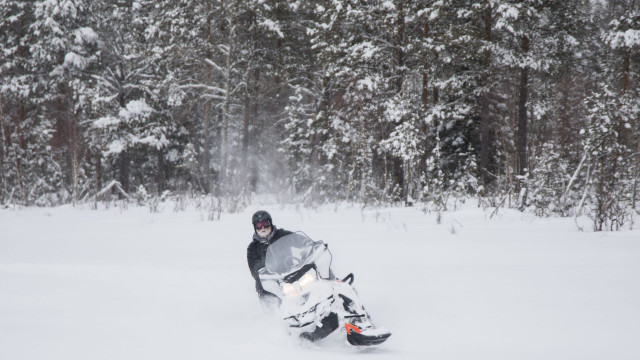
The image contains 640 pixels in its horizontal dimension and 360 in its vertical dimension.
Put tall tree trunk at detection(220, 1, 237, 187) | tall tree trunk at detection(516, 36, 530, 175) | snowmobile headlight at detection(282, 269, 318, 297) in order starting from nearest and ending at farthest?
snowmobile headlight at detection(282, 269, 318, 297) → tall tree trunk at detection(516, 36, 530, 175) → tall tree trunk at detection(220, 1, 237, 187)

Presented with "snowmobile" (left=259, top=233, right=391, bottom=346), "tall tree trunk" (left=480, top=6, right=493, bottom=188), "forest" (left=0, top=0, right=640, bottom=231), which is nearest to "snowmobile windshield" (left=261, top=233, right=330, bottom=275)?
"snowmobile" (left=259, top=233, right=391, bottom=346)

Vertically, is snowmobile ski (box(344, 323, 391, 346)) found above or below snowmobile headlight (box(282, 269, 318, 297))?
below

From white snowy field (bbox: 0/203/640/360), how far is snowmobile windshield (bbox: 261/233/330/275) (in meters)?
0.60

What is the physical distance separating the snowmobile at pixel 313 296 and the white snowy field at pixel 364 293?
0.18 metres

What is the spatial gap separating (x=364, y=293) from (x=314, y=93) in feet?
51.9

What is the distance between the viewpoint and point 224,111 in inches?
748

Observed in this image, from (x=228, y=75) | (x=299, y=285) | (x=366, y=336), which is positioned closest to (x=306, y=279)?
(x=299, y=285)

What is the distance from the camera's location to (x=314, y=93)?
782 inches

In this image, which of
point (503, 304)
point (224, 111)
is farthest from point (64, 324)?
point (224, 111)

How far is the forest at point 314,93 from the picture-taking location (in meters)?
13.2

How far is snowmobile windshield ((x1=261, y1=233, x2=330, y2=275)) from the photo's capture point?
13.1 feet

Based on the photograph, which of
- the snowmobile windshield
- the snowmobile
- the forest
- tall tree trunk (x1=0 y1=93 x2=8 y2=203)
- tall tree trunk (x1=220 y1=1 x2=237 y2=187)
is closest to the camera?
the snowmobile

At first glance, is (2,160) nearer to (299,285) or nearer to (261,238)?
(261,238)

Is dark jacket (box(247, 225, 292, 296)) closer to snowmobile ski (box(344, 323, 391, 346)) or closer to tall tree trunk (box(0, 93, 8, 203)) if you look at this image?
snowmobile ski (box(344, 323, 391, 346))
